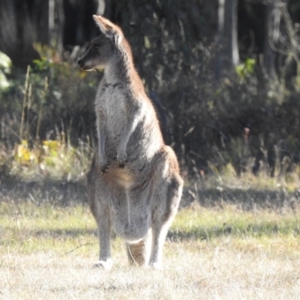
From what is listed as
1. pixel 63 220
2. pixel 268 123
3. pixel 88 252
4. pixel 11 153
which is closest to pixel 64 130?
pixel 11 153

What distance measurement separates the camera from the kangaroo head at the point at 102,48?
25.2 ft

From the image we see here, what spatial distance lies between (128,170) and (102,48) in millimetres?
985

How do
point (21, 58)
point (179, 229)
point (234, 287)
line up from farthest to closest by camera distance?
point (21, 58)
point (179, 229)
point (234, 287)

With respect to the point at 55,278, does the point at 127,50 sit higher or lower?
higher

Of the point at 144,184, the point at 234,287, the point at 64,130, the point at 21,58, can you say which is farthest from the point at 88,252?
the point at 21,58

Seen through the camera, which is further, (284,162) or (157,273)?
(284,162)

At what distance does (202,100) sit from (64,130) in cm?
189

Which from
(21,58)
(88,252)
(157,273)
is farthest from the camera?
(21,58)

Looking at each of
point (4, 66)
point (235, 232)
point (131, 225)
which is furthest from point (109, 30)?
point (4, 66)

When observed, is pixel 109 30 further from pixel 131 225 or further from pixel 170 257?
pixel 170 257

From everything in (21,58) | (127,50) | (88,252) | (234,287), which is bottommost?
(21,58)

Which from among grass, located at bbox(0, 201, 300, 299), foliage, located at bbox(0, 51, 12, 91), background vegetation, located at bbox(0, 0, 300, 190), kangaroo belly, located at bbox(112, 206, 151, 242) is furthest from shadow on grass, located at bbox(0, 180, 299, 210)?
kangaroo belly, located at bbox(112, 206, 151, 242)

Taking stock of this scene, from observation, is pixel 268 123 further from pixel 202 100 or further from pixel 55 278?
pixel 55 278

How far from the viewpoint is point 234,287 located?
20.4 feet
